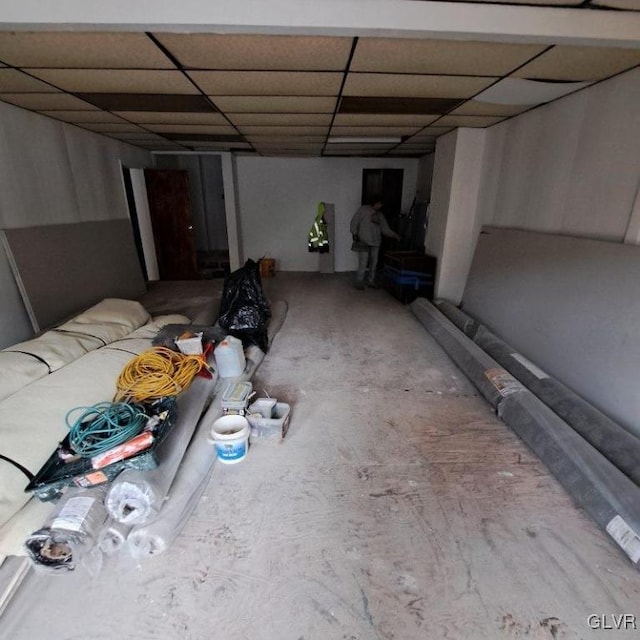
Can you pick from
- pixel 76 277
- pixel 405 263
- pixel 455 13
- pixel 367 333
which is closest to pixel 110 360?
pixel 76 277

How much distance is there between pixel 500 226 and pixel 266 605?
3.73 m

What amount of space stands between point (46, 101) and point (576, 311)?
4470mm

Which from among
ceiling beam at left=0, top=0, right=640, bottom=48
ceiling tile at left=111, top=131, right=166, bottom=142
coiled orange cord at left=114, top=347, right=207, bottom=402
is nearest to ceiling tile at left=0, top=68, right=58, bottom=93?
ceiling beam at left=0, top=0, right=640, bottom=48

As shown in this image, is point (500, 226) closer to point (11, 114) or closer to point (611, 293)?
point (611, 293)

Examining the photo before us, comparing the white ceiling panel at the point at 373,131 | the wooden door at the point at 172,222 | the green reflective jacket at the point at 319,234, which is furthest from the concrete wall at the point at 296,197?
the white ceiling panel at the point at 373,131

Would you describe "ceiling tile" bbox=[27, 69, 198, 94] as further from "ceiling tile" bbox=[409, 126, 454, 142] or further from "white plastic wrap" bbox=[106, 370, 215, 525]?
"ceiling tile" bbox=[409, 126, 454, 142]

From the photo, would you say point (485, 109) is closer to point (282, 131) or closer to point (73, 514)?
point (282, 131)

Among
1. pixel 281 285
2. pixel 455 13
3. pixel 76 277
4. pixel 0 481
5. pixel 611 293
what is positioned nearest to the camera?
pixel 0 481

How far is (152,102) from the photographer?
9.45 ft

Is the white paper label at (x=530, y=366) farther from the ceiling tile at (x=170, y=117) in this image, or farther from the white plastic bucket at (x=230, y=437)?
the ceiling tile at (x=170, y=117)

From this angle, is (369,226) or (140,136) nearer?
(140,136)

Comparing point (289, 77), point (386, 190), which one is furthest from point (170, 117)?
point (386, 190)

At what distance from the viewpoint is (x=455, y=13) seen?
1478 mm

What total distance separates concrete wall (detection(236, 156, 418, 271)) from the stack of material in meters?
4.38
